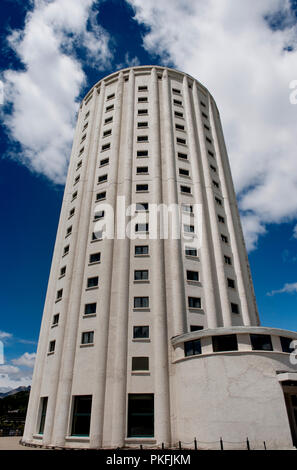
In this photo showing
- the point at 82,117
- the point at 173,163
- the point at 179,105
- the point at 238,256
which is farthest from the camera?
the point at 82,117

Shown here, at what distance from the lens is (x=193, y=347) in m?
23.9

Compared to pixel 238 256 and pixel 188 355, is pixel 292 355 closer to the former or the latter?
pixel 188 355

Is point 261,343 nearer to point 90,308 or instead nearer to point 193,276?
point 193,276

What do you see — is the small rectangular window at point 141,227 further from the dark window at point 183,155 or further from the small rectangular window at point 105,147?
the small rectangular window at point 105,147

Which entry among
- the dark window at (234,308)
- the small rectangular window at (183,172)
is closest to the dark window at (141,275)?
the dark window at (234,308)

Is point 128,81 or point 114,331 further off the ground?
point 128,81

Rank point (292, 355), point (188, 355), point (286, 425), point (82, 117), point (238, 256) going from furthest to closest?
point (82, 117) → point (238, 256) → point (188, 355) → point (292, 355) → point (286, 425)

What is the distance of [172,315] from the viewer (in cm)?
2781

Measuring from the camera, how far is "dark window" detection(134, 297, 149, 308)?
28.3 metres

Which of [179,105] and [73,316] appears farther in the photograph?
[179,105]

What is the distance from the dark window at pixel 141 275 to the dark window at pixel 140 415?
10.3 meters
